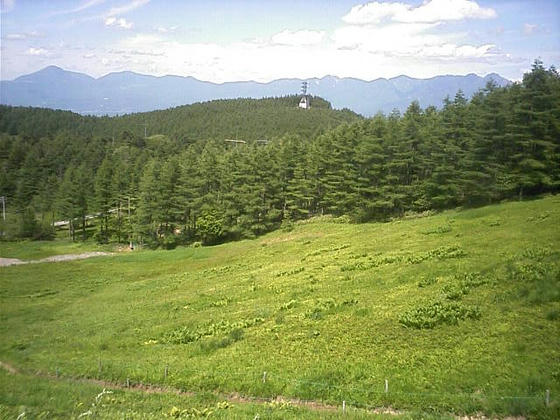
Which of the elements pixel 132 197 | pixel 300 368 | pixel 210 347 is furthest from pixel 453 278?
pixel 132 197

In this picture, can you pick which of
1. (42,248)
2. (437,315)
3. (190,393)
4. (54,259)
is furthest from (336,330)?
(42,248)

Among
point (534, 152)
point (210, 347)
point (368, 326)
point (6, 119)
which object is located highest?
point (6, 119)

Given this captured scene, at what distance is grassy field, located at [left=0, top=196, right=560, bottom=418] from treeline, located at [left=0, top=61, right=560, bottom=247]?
41.8ft

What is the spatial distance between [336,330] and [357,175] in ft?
146

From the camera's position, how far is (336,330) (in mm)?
19312

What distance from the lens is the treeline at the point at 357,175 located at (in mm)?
47781

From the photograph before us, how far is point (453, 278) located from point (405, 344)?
7766mm

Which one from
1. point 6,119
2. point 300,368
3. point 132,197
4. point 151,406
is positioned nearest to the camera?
point 151,406

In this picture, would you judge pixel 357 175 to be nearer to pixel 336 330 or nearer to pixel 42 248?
pixel 336 330

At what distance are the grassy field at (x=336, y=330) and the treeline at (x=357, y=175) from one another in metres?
12.7

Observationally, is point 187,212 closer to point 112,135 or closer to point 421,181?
point 421,181

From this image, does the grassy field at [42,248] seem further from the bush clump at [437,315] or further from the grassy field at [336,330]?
the bush clump at [437,315]

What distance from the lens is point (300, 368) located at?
53.5 feet

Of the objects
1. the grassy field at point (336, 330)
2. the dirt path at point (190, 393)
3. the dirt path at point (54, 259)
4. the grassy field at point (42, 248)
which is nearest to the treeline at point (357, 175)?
the grassy field at point (42, 248)
